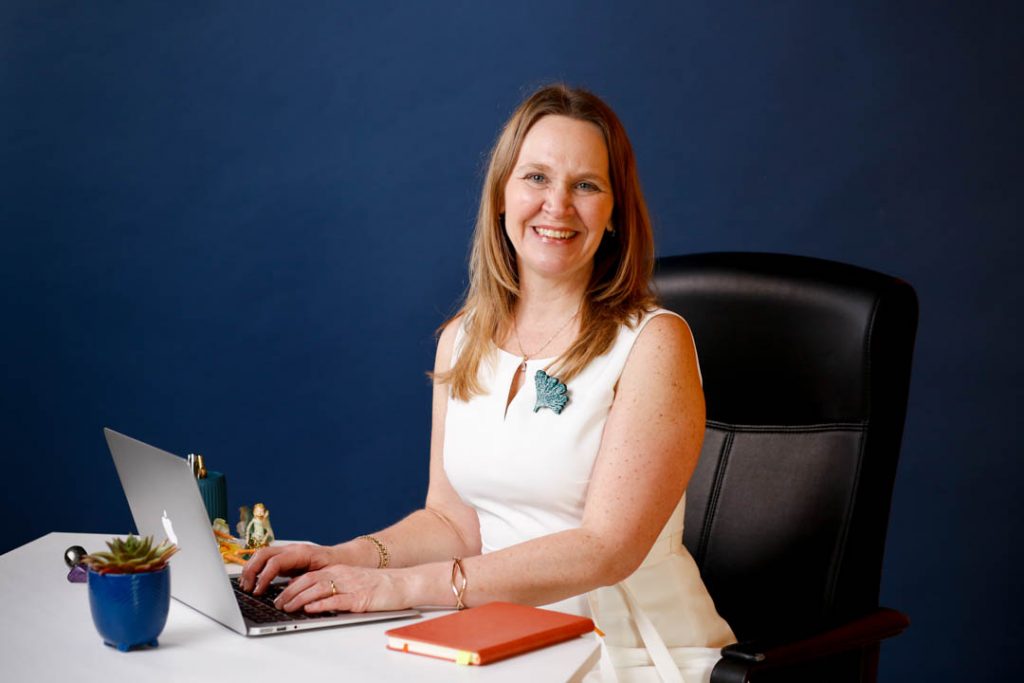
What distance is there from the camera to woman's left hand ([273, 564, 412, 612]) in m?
1.43

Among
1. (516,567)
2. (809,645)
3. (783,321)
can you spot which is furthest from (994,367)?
(516,567)

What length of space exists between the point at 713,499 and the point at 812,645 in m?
0.43

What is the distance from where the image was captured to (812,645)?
1576mm

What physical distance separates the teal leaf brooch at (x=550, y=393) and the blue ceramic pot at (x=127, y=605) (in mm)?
698

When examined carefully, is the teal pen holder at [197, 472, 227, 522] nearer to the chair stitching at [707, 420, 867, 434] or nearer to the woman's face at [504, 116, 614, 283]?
the woman's face at [504, 116, 614, 283]

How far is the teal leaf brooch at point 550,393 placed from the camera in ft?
5.85

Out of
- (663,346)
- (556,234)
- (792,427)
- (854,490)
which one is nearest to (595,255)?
(556,234)

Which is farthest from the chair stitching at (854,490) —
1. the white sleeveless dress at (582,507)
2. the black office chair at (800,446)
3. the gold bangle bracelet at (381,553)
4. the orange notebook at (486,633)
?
the gold bangle bracelet at (381,553)

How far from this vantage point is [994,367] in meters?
2.75

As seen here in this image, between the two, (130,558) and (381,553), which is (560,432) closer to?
(381,553)

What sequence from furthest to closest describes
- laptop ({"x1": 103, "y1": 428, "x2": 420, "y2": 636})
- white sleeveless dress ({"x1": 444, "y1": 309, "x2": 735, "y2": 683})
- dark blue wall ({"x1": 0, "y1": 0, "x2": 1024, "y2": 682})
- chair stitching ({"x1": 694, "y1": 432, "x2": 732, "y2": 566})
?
dark blue wall ({"x1": 0, "y1": 0, "x2": 1024, "y2": 682}) → chair stitching ({"x1": 694, "y1": 432, "x2": 732, "y2": 566}) → white sleeveless dress ({"x1": 444, "y1": 309, "x2": 735, "y2": 683}) → laptop ({"x1": 103, "y1": 428, "x2": 420, "y2": 636})

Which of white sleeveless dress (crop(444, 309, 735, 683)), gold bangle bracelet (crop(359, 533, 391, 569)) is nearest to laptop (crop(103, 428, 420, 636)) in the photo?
gold bangle bracelet (crop(359, 533, 391, 569))

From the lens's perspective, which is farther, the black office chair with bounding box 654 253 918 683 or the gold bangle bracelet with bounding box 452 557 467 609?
the black office chair with bounding box 654 253 918 683

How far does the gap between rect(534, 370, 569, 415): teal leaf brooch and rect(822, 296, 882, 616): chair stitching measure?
19.0 inches
